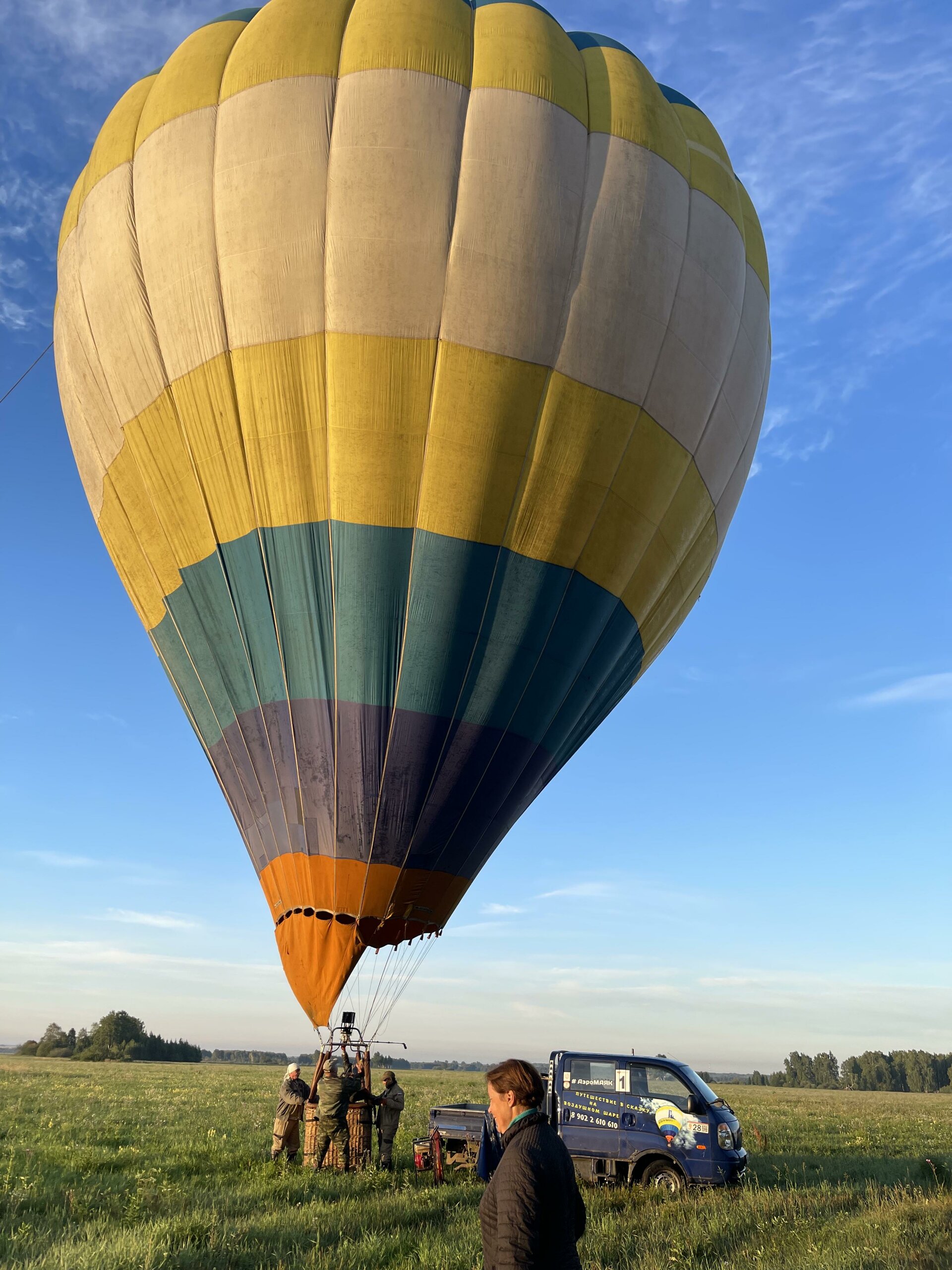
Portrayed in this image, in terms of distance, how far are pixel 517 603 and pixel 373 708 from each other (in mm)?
2116

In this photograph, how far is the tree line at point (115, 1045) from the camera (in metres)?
61.7

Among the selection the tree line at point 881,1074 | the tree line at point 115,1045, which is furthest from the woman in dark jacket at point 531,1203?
the tree line at point 881,1074

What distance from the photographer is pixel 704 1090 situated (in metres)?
10.1

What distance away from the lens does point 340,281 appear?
1046 cm

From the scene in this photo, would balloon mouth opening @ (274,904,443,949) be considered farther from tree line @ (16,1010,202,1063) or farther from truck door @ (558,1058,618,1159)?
tree line @ (16,1010,202,1063)

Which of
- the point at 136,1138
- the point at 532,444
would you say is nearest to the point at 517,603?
the point at 532,444

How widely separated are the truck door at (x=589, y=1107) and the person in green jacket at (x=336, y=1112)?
226cm

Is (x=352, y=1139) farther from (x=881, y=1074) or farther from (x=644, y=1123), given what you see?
(x=881, y=1074)

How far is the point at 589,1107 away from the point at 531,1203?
7.57 m

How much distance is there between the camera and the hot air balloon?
34.2 feet

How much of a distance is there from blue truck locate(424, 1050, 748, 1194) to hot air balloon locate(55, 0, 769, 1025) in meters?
2.11

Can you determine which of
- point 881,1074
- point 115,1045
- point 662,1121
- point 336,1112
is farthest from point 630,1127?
point 881,1074

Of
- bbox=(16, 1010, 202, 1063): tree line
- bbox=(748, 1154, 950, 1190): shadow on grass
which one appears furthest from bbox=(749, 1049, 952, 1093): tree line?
bbox=(748, 1154, 950, 1190): shadow on grass

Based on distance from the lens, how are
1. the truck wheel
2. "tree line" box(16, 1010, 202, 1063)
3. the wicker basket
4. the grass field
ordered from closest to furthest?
1. the grass field
2. the truck wheel
3. the wicker basket
4. "tree line" box(16, 1010, 202, 1063)
